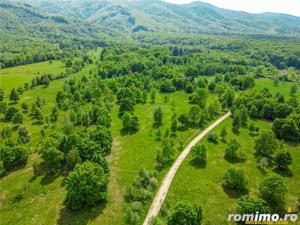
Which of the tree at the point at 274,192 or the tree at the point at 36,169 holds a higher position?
the tree at the point at 274,192

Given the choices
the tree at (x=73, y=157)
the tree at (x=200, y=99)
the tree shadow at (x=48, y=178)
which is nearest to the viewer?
the tree shadow at (x=48, y=178)

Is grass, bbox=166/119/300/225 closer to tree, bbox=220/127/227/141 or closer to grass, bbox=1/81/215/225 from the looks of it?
tree, bbox=220/127/227/141

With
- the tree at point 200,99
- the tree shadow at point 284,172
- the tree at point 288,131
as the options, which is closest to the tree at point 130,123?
the tree at point 200,99

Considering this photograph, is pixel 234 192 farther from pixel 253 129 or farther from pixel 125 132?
pixel 125 132

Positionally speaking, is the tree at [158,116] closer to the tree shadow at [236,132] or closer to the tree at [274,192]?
the tree shadow at [236,132]

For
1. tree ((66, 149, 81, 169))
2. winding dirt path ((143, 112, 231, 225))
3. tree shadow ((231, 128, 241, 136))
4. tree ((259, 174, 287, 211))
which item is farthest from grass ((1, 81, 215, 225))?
tree ((259, 174, 287, 211))

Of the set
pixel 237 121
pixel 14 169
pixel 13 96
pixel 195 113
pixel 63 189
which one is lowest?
pixel 14 169

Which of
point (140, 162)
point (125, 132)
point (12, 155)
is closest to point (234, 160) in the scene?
point (140, 162)
